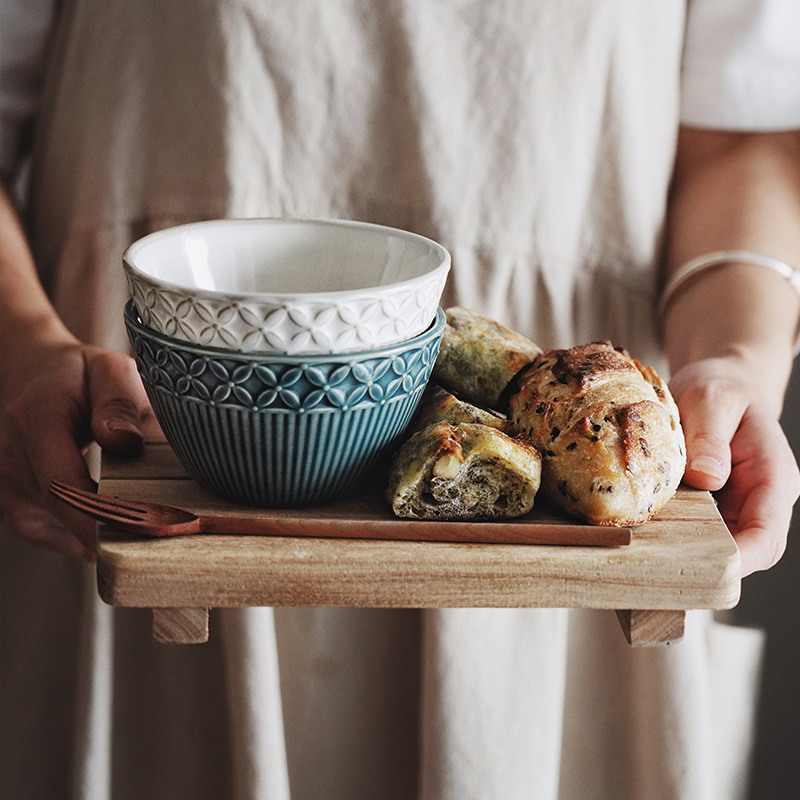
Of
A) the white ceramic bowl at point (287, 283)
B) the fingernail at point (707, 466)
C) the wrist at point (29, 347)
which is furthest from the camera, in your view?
the wrist at point (29, 347)

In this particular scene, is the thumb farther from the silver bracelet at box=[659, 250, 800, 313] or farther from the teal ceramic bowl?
the silver bracelet at box=[659, 250, 800, 313]

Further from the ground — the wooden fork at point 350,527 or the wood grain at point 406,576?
the wooden fork at point 350,527

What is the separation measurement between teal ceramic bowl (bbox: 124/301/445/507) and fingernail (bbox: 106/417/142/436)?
7cm

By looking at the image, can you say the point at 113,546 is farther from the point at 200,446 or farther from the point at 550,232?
the point at 550,232

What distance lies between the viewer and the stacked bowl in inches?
16.4

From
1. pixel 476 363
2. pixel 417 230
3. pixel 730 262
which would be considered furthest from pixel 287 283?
pixel 730 262

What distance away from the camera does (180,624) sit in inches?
17.3

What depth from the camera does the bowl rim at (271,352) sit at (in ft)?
1.38

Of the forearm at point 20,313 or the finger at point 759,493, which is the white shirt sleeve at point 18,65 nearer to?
the forearm at point 20,313

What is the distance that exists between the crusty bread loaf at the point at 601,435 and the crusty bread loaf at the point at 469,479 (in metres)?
0.02

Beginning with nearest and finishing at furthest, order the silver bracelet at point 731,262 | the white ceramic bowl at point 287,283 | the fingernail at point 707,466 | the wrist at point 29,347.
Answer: the white ceramic bowl at point 287,283
the fingernail at point 707,466
the wrist at point 29,347
the silver bracelet at point 731,262

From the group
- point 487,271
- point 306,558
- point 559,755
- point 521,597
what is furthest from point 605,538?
point 559,755

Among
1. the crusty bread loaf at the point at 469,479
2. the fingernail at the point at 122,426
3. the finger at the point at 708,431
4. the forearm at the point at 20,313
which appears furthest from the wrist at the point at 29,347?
the finger at the point at 708,431

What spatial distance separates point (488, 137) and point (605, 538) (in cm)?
46
